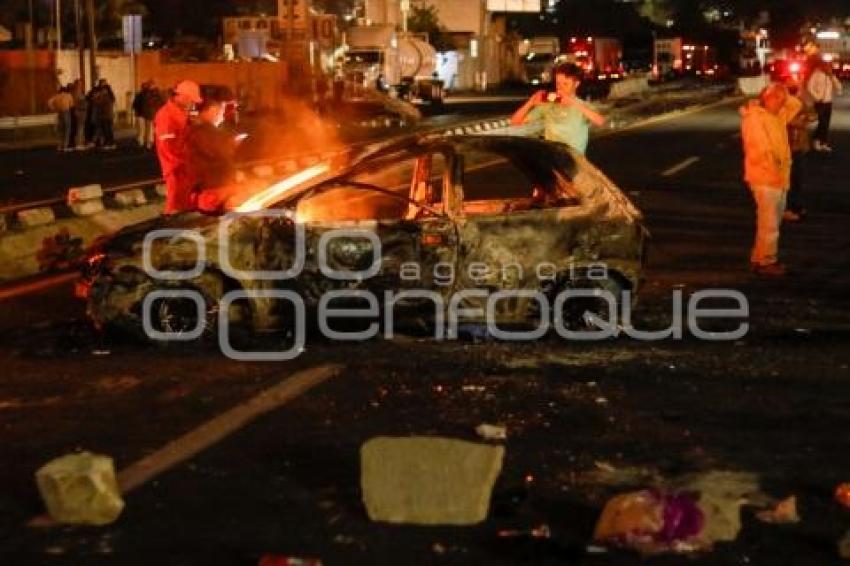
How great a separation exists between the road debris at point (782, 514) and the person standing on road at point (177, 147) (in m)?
6.54

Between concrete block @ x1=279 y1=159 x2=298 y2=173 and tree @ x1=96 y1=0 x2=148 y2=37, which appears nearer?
concrete block @ x1=279 y1=159 x2=298 y2=173

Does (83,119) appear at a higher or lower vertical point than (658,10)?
lower

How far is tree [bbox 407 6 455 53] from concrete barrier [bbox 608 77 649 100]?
2159 cm

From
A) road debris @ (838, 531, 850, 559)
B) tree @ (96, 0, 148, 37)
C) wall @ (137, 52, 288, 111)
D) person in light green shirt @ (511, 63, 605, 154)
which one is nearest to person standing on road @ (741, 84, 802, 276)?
person in light green shirt @ (511, 63, 605, 154)

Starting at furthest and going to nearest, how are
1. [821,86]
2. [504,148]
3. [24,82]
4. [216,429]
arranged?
[24,82], [821,86], [504,148], [216,429]

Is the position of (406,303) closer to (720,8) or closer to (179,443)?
(179,443)

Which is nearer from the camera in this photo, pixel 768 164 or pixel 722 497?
pixel 722 497

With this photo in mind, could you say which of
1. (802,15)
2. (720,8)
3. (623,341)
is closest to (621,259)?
(623,341)

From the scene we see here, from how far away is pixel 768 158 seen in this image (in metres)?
12.5

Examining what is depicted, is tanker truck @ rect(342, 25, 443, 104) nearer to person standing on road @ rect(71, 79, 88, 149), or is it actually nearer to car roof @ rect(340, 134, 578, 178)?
person standing on road @ rect(71, 79, 88, 149)

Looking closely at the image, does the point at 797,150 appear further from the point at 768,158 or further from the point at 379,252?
the point at 379,252

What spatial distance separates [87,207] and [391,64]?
39555mm

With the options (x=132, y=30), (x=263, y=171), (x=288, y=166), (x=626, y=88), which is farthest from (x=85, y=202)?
(x=626, y=88)

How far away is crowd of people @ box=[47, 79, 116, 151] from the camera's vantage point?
114 ft
